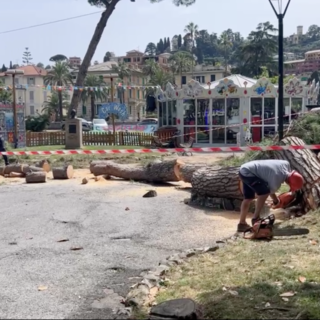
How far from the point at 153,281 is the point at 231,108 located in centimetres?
2014

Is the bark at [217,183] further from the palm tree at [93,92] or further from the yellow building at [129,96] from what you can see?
the yellow building at [129,96]

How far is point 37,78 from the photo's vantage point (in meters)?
92.1

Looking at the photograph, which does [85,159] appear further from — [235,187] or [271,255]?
[271,255]

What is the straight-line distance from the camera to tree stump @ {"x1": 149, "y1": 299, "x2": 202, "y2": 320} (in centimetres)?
386

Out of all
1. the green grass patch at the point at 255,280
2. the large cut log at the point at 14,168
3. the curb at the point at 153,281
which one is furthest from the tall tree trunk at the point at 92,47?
the green grass patch at the point at 255,280

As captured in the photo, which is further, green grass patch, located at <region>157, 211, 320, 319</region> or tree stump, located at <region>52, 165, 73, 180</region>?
tree stump, located at <region>52, 165, 73, 180</region>

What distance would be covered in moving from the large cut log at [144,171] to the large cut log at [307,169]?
3697mm

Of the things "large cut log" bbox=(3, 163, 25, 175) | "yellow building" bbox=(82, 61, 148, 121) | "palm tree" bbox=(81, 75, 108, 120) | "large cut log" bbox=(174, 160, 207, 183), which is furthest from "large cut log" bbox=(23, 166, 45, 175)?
"yellow building" bbox=(82, 61, 148, 121)

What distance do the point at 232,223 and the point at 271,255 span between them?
2416 mm

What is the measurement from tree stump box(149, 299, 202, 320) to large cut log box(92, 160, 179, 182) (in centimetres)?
833

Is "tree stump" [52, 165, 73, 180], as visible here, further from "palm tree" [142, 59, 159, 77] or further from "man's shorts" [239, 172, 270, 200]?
"palm tree" [142, 59, 159, 77]

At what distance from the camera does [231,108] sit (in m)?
24.5

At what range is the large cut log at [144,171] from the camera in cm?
1246

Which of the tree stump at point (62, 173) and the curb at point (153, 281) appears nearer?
the curb at point (153, 281)
